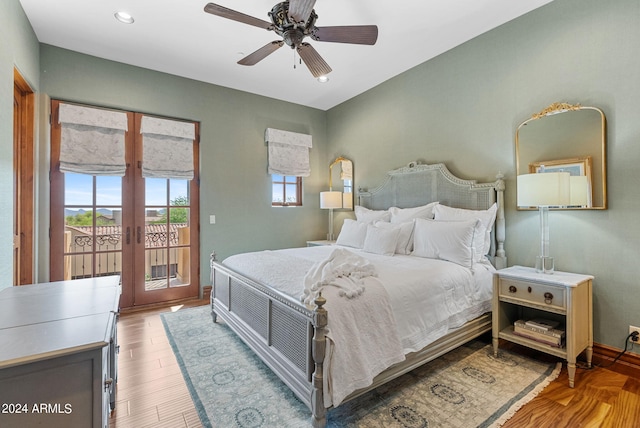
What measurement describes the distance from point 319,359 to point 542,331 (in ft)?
6.23

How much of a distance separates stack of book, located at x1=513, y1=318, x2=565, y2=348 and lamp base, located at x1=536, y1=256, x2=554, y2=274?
1.42 ft

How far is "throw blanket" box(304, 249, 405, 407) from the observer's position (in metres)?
1.63

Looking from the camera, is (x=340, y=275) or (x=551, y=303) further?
(x=551, y=303)

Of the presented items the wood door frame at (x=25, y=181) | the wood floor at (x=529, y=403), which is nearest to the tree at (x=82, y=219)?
the wood door frame at (x=25, y=181)

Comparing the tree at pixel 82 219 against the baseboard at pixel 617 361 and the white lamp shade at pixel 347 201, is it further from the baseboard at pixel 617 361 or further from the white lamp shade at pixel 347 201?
the baseboard at pixel 617 361

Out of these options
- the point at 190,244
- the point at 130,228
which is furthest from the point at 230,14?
the point at 190,244

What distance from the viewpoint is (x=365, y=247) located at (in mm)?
3367

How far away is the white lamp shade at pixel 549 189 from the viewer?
224 centimetres

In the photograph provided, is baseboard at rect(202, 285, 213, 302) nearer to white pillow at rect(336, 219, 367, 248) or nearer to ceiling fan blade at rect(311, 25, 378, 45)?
white pillow at rect(336, 219, 367, 248)

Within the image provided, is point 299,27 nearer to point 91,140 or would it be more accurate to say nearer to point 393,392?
point 393,392

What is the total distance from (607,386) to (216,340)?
122 inches

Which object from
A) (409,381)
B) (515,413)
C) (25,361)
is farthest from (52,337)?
(515,413)

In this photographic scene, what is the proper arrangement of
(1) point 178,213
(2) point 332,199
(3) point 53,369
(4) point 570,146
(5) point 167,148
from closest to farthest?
1. (3) point 53,369
2. (4) point 570,146
3. (5) point 167,148
4. (1) point 178,213
5. (2) point 332,199

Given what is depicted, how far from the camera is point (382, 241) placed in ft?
10.4
